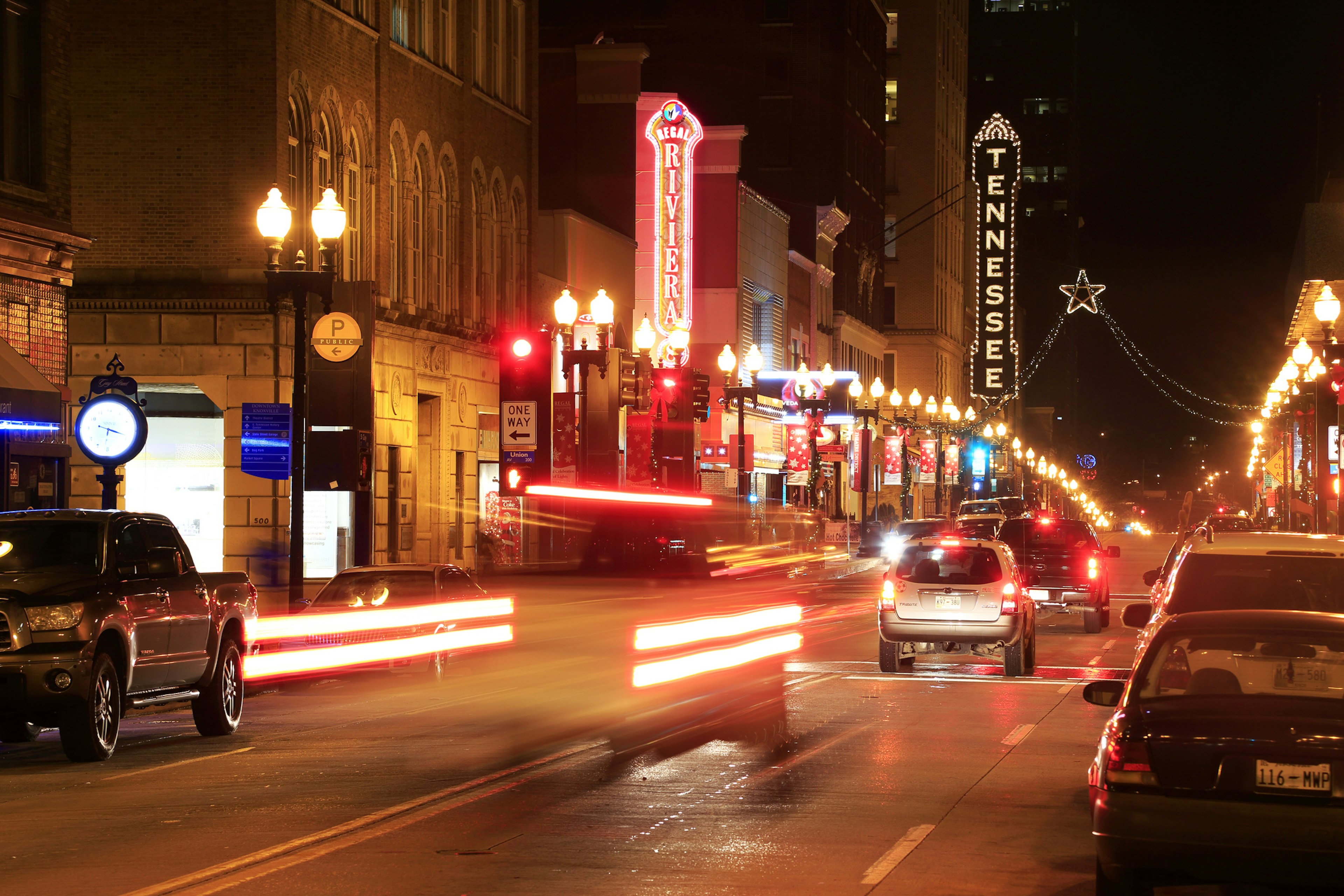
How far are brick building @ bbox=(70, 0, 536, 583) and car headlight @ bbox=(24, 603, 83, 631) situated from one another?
15837 millimetres

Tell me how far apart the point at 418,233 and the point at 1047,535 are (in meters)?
18.2

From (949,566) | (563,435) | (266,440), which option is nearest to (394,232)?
(563,435)

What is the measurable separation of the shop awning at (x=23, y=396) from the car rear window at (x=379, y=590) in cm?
549

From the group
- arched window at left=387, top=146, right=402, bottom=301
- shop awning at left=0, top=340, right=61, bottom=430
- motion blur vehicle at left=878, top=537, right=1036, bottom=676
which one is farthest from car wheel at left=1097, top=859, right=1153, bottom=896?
arched window at left=387, top=146, right=402, bottom=301

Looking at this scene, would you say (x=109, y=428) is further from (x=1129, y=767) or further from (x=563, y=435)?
(x=563, y=435)

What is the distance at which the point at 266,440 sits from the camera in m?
24.0

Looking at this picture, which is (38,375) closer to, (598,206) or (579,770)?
(579,770)

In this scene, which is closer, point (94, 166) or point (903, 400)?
point (94, 166)

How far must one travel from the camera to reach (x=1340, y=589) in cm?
1166

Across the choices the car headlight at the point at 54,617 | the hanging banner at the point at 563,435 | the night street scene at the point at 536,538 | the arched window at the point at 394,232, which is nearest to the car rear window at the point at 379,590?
the night street scene at the point at 536,538

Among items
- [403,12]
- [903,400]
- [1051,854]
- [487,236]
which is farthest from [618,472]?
[903,400]

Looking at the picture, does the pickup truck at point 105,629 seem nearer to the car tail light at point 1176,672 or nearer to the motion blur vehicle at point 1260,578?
the motion blur vehicle at point 1260,578

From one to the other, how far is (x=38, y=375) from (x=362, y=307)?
16.7 feet

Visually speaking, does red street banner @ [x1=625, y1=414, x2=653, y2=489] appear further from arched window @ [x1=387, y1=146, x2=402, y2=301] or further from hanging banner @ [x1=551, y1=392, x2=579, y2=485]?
arched window @ [x1=387, y1=146, x2=402, y2=301]
